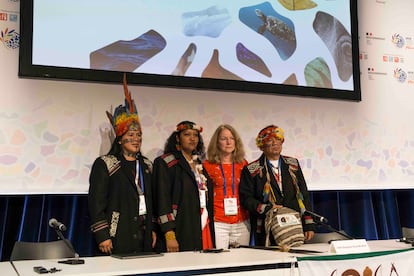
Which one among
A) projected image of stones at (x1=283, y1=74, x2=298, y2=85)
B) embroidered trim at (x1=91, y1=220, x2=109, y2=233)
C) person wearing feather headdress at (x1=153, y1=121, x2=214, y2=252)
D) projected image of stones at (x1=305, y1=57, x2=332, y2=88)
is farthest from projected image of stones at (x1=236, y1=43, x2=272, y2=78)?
embroidered trim at (x1=91, y1=220, x2=109, y2=233)

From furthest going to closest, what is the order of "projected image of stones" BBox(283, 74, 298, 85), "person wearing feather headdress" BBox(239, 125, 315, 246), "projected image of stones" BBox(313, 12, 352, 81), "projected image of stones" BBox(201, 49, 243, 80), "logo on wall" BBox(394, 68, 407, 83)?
"logo on wall" BBox(394, 68, 407, 83)
"projected image of stones" BBox(313, 12, 352, 81)
"projected image of stones" BBox(283, 74, 298, 85)
"projected image of stones" BBox(201, 49, 243, 80)
"person wearing feather headdress" BBox(239, 125, 315, 246)

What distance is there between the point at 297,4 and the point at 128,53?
1557 millimetres

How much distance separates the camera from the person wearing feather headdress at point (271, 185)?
3.59 m

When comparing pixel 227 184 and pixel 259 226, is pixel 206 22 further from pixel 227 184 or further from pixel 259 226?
pixel 259 226

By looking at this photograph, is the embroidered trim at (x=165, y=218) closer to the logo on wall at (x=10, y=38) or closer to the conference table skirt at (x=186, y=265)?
the conference table skirt at (x=186, y=265)

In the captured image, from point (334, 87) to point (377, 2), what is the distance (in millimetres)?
974

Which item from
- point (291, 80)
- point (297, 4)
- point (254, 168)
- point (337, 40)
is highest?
point (297, 4)

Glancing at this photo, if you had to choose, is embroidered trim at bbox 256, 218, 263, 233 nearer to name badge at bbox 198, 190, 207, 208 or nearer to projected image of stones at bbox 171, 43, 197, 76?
name badge at bbox 198, 190, 207, 208

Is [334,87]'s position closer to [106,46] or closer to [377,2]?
[377,2]

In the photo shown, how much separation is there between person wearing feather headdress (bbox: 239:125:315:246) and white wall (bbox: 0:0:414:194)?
1.49 ft

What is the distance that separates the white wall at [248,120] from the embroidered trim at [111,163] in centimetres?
37

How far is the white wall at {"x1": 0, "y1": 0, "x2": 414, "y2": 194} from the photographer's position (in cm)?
352

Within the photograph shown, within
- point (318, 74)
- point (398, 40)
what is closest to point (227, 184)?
point (318, 74)

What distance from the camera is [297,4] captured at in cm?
449
